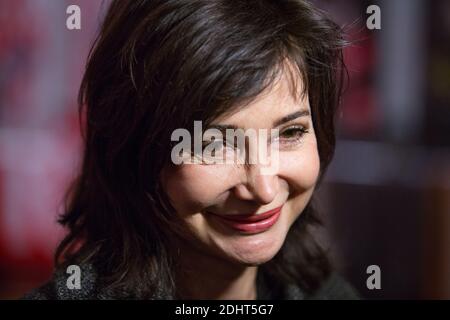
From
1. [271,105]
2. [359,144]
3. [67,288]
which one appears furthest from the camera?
[359,144]

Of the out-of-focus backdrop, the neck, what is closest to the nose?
the neck

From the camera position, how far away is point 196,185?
3.12 feet

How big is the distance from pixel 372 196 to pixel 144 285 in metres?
1.30

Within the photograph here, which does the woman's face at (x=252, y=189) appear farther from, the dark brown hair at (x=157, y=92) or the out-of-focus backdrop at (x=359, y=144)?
the out-of-focus backdrop at (x=359, y=144)

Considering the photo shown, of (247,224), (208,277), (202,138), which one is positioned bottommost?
(208,277)

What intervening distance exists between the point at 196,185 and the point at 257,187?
84 mm

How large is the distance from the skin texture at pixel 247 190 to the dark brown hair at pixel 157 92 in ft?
0.08

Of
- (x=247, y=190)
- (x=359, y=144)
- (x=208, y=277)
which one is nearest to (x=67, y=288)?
(x=208, y=277)

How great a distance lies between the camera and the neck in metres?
1.09

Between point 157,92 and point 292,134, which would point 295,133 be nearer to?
point 292,134

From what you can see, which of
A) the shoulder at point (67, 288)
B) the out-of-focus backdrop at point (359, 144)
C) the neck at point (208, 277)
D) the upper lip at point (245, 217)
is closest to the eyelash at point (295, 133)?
the upper lip at point (245, 217)

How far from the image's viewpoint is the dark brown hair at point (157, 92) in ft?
3.00
